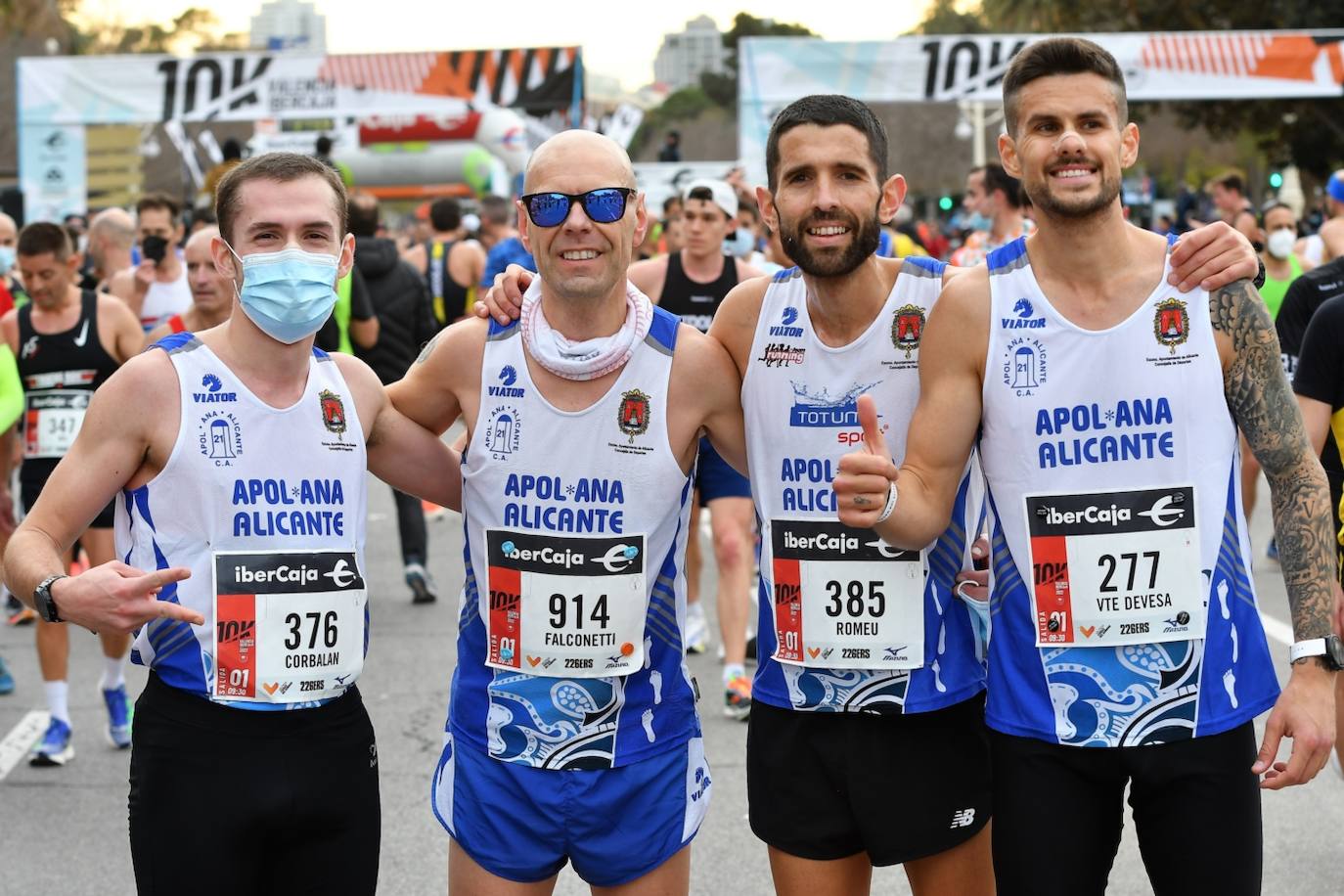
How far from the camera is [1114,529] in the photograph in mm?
3184

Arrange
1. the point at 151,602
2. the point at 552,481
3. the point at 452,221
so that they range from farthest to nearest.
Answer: the point at 452,221 < the point at 552,481 < the point at 151,602

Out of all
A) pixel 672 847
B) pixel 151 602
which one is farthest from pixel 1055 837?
pixel 151 602

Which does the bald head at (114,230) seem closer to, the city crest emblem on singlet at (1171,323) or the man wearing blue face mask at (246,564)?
the man wearing blue face mask at (246,564)

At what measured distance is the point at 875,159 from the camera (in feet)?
11.7

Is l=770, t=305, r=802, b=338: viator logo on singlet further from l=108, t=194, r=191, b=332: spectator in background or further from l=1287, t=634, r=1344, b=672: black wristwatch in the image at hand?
l=108, t=194, r=191, b=332: spectator in background

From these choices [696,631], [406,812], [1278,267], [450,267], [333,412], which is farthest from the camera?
[450,267]

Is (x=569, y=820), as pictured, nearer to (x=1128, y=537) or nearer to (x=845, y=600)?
(x=845, y=600)

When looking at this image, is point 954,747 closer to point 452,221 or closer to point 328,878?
point 328,878

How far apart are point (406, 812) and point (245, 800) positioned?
2804 millimetres

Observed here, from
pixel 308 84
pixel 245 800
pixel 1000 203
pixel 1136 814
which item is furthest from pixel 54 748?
pixel 308 84

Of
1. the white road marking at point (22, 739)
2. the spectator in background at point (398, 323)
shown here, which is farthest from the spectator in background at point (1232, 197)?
the white road marking at point (22, 739)

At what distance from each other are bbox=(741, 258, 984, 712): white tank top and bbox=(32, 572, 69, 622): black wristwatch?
1.52 m

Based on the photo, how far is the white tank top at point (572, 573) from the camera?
346cm

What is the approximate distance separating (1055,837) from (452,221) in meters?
10.6
